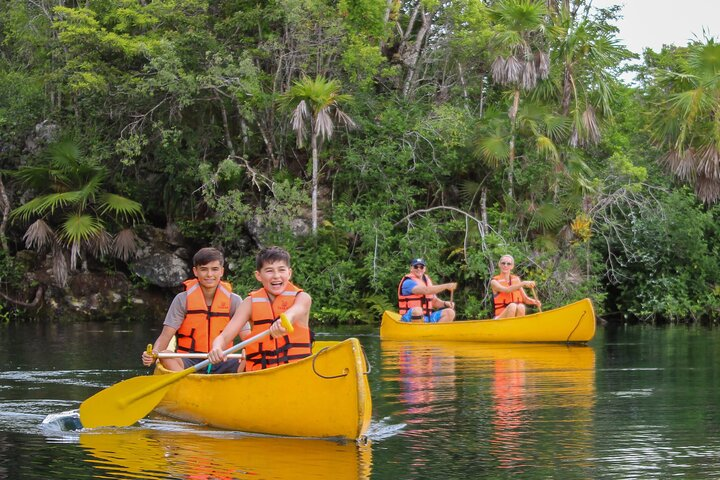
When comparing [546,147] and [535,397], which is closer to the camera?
[535,397]

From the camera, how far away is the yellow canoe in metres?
7.59

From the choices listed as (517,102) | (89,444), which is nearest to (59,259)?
(517,102)

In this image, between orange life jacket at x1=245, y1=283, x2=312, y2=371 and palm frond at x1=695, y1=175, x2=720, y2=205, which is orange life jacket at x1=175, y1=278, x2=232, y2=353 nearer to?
orange life jacket at x1=245, y1=283, x2=312, y2=371

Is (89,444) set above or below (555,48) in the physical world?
below

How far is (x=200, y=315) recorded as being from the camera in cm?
948

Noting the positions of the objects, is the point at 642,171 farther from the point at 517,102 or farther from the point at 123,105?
the point at 123,105

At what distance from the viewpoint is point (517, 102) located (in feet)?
78.8

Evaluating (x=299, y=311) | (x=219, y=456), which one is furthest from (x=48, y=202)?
(x=219, y=456)

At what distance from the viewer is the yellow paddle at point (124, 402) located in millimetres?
8750

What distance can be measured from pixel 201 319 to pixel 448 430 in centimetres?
227

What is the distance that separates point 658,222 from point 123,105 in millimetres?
11454

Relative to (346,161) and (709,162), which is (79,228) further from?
(709,162)

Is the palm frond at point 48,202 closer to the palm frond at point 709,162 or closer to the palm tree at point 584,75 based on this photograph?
the palm tree at point 584,75

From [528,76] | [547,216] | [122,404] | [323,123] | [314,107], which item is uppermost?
[528,76]
